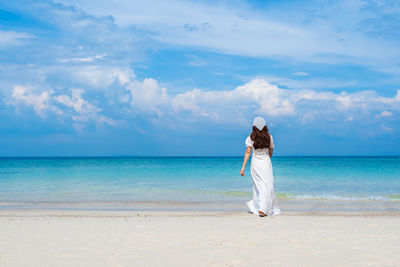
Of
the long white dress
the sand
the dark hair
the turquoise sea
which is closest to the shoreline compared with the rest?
the turquoise sea

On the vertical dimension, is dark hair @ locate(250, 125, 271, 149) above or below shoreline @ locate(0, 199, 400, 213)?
above

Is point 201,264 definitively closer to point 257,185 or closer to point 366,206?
point 257,185

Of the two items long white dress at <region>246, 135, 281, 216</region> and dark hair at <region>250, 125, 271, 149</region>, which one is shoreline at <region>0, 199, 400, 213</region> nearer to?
long white dress at <region>246, 135, 281, 216</region>

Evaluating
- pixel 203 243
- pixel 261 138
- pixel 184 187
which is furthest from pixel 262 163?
pixel 184 187

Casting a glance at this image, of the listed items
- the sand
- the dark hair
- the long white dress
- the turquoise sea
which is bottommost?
the turquoise sea

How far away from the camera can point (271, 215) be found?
9.35m

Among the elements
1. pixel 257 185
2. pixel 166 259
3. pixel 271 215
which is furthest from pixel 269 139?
pixel 166 259

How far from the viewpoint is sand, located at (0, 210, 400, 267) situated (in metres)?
5.15

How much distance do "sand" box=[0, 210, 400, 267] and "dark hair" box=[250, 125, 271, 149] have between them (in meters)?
1.75

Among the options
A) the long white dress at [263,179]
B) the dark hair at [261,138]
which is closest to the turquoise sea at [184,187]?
the long white dress at [263,179]

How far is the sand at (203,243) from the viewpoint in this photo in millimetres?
5148

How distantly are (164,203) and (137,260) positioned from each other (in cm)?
962

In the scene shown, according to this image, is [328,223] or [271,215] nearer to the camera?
[328,223]

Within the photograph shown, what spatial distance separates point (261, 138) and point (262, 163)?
2.07 ft
